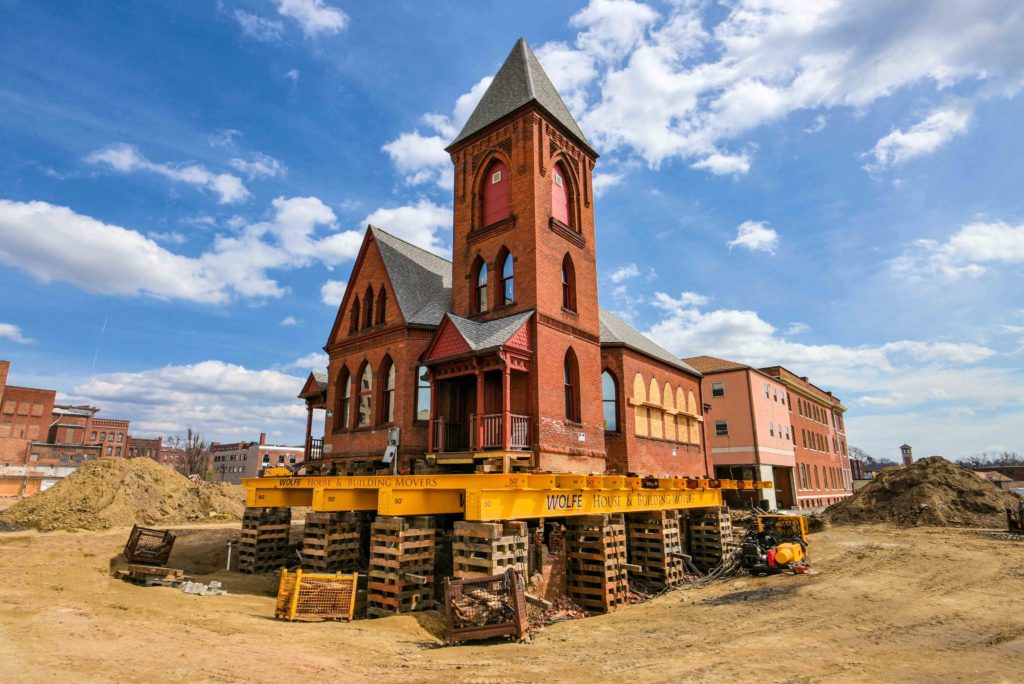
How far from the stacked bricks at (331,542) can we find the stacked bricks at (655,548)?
823 centimetres

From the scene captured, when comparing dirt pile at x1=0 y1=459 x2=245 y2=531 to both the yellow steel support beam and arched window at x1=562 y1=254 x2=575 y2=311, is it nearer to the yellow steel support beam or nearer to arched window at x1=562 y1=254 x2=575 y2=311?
the yellow steel support beam

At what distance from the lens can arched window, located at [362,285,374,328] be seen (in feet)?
72.5

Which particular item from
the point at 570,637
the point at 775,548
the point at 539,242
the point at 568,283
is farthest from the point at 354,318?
the point at 775,548

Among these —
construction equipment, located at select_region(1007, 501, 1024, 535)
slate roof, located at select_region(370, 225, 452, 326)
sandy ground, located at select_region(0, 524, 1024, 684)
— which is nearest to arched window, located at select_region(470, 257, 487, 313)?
slate roof, located at select_region(370, 225, 452, 326)

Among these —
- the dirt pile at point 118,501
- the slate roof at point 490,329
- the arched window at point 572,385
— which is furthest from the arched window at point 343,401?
the dirt pile at point 118,501

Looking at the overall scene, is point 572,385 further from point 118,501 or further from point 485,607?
point 118,501

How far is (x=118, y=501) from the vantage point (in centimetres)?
2920

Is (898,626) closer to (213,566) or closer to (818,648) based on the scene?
(818,648)

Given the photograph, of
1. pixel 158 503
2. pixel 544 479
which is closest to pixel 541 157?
pixel 544 479

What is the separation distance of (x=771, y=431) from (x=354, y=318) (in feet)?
109

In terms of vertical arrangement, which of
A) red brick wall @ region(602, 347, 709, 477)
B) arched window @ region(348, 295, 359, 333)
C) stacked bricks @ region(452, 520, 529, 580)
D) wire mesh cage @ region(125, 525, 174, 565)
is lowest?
wire mesh cage @ region(125, 525, 174, 565)

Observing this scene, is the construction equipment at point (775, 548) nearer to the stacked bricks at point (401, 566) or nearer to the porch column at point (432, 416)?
the porch column at point (432, 416)

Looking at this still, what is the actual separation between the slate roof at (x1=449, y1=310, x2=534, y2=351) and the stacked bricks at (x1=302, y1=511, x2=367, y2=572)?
5937 millimetres

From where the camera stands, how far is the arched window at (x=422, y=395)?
19.3m
